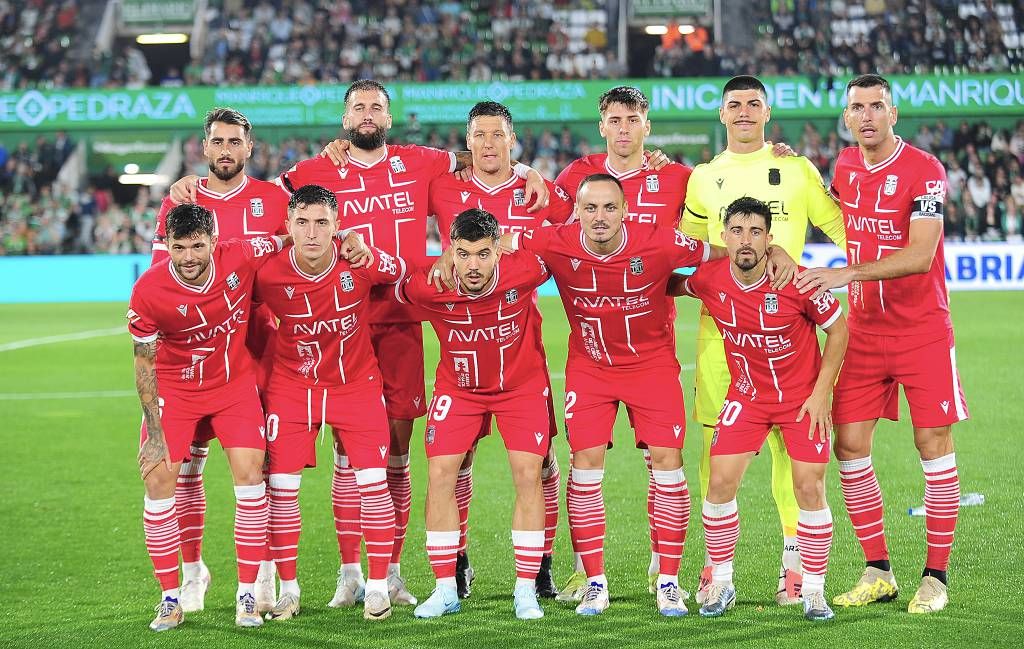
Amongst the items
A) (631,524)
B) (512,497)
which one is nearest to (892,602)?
(631,524)

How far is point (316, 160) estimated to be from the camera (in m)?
5.94

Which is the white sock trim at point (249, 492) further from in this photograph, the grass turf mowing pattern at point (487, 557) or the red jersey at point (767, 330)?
the red jersey at point (767, 330)

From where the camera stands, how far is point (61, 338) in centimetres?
1650

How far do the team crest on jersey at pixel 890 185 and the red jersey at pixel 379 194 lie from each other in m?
2.15

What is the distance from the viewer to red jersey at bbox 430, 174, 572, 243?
5816mm

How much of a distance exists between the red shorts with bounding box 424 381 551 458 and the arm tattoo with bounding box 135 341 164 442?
1.15 metres

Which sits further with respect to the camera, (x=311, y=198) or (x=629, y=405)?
(x=629, y=405)

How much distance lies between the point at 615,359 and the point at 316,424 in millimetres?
1346

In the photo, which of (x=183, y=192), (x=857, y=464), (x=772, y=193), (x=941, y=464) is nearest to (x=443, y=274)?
(x=183, y=192)

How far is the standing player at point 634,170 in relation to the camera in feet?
18.4

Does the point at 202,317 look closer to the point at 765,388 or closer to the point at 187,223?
the point at 187,223

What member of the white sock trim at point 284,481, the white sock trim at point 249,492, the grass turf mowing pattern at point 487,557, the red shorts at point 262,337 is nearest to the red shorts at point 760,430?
the grass turf mowing pattern at point 487,557

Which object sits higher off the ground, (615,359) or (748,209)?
(748,209)

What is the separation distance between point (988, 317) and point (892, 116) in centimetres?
1270
